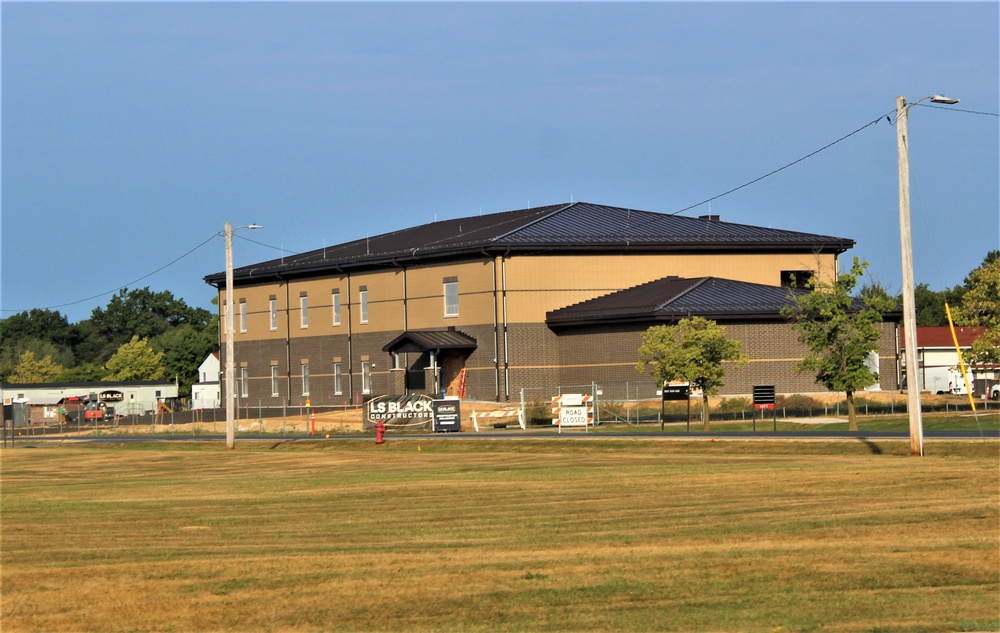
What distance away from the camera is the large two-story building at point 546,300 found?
64250 mm

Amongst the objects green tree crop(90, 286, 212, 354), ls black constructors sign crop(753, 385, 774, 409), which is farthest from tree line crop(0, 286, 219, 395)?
ls black constructors sign crop(753, 385, 774, 409)

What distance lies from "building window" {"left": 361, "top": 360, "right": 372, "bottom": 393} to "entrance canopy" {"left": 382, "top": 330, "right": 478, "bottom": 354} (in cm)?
440

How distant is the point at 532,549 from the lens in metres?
17.1

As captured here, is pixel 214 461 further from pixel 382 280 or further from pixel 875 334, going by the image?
pixel 382 280

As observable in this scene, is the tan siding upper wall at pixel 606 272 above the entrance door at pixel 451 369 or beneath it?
above

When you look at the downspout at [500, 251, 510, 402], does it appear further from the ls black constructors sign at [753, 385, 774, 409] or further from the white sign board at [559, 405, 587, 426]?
the ls black constructors sign at [753, 385, 774, 409]

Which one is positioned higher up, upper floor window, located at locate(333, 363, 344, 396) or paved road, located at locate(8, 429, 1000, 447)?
upper floor window, located at locate(333, 363, 344, 396)

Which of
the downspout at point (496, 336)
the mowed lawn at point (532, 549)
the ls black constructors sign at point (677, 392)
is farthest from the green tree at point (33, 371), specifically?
the mowed lawn at point (532, 549)

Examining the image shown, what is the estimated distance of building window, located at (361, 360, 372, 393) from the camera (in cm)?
7625

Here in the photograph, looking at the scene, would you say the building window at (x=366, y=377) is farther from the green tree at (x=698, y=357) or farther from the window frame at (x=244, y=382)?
the green tree at (x=698, y=357)

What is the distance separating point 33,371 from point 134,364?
1341 centimetres

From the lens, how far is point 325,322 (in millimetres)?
79812

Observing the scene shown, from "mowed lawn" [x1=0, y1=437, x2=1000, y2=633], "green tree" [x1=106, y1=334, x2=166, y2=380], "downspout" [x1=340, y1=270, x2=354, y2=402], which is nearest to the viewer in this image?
"mowed lawn" [x1=0, y1=437, x2=1000, y2=633]

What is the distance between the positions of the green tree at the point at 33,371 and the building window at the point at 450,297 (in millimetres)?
84323
